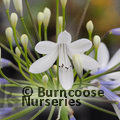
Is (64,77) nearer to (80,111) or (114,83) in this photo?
(114,83)

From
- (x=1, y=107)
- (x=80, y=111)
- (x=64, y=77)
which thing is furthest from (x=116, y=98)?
(x=80, y=111)

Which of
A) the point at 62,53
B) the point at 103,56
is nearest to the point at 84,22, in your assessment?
the point at 103,56

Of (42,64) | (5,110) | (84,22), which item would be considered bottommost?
(5,110)

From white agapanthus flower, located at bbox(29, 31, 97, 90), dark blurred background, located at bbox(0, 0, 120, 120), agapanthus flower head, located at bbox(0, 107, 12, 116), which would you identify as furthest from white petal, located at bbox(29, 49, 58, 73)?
dark blurred background, located at bbox(0, 0, 120, 120)

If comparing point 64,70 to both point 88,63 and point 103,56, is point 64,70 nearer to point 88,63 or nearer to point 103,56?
point 88,63

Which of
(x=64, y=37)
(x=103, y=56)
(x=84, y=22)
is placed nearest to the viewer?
(x=64, y=37)

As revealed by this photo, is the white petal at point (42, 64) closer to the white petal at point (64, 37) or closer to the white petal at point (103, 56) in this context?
the white petal at point (64, 37)
